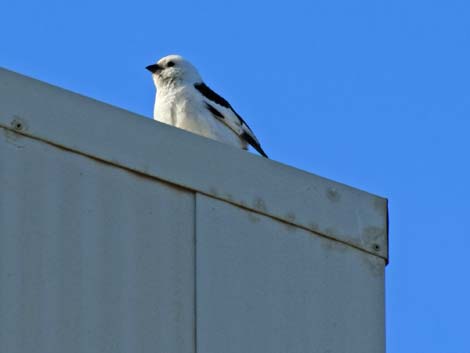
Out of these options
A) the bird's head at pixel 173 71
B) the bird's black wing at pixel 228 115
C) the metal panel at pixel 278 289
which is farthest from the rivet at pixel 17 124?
the bird's head at pixel 173 71

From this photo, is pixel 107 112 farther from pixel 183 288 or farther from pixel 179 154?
pixel 183 288

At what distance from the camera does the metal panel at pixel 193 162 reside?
21.2 feet

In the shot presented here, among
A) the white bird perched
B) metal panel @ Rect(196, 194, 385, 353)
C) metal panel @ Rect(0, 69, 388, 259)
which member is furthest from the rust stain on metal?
the white bird perched

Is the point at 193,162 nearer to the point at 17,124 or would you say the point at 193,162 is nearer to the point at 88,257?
the point at 88,257

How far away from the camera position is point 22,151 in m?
6.33

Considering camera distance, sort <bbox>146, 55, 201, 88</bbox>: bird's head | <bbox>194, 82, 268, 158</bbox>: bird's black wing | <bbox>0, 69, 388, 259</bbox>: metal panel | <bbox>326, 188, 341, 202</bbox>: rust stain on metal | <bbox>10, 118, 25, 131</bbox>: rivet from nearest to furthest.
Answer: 1. <bbox>10, 118, 25, 131</bbox>: rivet
2. <bbox>0, 69, 388, 259</bbox>: metal panel
3. <bbox>326, 188, 341, 202</bbox>: rust stain on metal
4. <bbox>194, 82, 268, 158</bbox>: bird's black wing
5. <bbox>146, 55, 201, 88</bbox>: bird's head

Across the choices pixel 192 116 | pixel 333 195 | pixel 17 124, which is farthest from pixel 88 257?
pixel 192 116

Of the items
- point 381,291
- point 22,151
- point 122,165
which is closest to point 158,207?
point 122,165

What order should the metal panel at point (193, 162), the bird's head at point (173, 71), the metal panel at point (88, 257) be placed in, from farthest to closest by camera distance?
the bird's head at point (173, 71)
the metal panel at point (193, 162)
the metal panel at point (88, 257)

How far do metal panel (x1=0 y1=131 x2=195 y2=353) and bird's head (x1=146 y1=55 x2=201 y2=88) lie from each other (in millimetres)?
4853

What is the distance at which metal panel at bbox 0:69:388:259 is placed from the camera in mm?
6477

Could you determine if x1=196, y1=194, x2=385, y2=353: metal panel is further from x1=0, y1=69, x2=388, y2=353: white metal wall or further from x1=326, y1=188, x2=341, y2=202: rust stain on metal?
x1=326, y1=188, x2=341, y2=202: rust stain on metal

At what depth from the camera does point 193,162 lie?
22.2ft

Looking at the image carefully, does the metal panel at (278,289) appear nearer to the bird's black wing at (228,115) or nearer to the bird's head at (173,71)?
the bird's black wing at (228,115)
